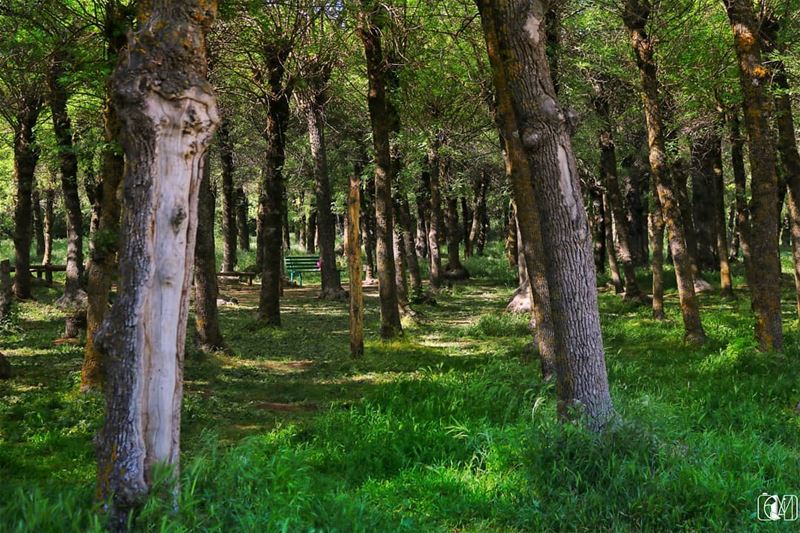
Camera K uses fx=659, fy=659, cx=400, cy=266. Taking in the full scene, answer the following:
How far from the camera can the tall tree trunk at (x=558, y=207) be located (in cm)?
541

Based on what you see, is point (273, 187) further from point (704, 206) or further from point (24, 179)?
point (704, 206)

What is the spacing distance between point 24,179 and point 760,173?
56.9ft

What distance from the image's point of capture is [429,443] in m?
6.07

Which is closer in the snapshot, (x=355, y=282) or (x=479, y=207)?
(x=355, y=282)

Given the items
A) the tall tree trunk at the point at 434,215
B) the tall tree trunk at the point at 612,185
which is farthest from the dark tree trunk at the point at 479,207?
the tall tree trunk at the point at 612,185

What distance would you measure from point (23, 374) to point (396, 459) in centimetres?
655

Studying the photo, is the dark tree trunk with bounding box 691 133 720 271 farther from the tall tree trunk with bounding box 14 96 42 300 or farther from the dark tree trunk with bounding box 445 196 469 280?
the tall tree trunk with bounding box 14 96 42 300

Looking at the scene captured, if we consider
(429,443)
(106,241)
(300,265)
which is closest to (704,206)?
(300,265)

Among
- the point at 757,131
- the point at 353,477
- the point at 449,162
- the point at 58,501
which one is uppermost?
the point at 449,162

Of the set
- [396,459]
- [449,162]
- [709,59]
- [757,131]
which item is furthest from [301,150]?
[396,459]

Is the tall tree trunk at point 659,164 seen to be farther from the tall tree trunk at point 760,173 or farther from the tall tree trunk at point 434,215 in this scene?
the tall tree trunk at point 434,215

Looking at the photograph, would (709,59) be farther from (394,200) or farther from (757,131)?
(394,200)

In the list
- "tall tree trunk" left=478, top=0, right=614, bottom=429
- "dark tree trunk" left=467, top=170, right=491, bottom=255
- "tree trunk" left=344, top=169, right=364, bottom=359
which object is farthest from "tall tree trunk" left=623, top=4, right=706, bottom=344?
"dark tree trunk" left=467, top=170, right=491, bottom=255

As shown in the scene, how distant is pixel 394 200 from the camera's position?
20.0 metres
